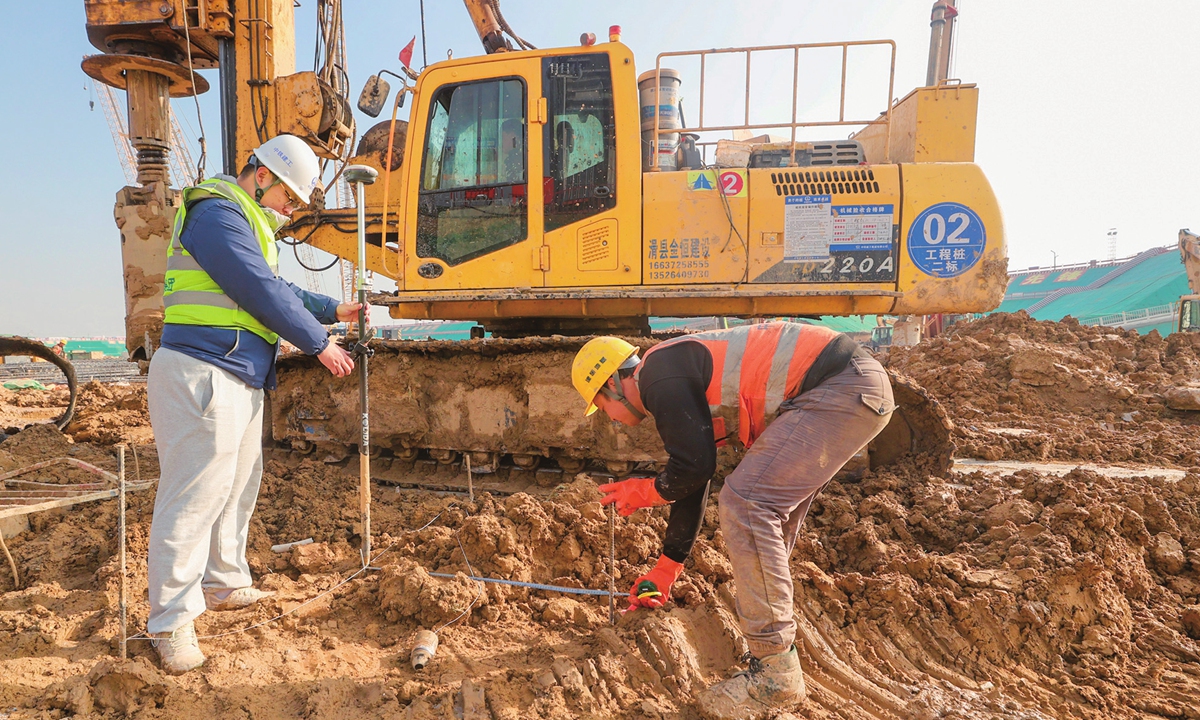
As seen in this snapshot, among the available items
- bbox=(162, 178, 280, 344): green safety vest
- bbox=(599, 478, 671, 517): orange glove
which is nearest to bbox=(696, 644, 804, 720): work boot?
bbox=(599, 478, 671, 517): orange glove

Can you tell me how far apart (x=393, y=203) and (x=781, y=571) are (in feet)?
15.6

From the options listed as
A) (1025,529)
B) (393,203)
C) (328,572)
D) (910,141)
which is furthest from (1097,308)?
(328,572)

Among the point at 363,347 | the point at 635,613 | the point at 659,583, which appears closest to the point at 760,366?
the point at 659,583

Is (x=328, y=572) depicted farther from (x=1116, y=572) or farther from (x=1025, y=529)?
(x=1116, y=572)

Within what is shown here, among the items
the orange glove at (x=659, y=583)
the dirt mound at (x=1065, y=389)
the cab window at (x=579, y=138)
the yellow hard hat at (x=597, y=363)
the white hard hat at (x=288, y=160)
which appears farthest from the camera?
the dirt mound at (x=1065, y=389)

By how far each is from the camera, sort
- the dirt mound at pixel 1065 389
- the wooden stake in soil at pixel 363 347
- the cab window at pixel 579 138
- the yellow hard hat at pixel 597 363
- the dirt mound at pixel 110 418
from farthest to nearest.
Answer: the dirt mound at pixel 110 418, the dirt mound at pixel 1065 389, the cab window at pixel 579 138, the wooden stake in soil at pixel 363 347, the yellow hard hat at pixel 597 363

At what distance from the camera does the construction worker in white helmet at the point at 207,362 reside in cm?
237

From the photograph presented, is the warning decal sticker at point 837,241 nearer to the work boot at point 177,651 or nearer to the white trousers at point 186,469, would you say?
the white trousers at point 186,469

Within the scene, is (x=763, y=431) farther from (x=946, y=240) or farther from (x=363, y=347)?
(x=946, y=240)

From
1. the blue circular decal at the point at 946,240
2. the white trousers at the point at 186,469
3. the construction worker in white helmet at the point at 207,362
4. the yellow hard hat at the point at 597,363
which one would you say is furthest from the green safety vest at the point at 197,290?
the blue circular decal at the point at 946,240

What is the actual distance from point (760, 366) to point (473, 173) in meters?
3.08

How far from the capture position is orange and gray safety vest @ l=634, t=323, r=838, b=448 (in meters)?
2.36

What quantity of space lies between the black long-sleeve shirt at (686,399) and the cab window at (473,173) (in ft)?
8.42

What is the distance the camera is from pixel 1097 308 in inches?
782
